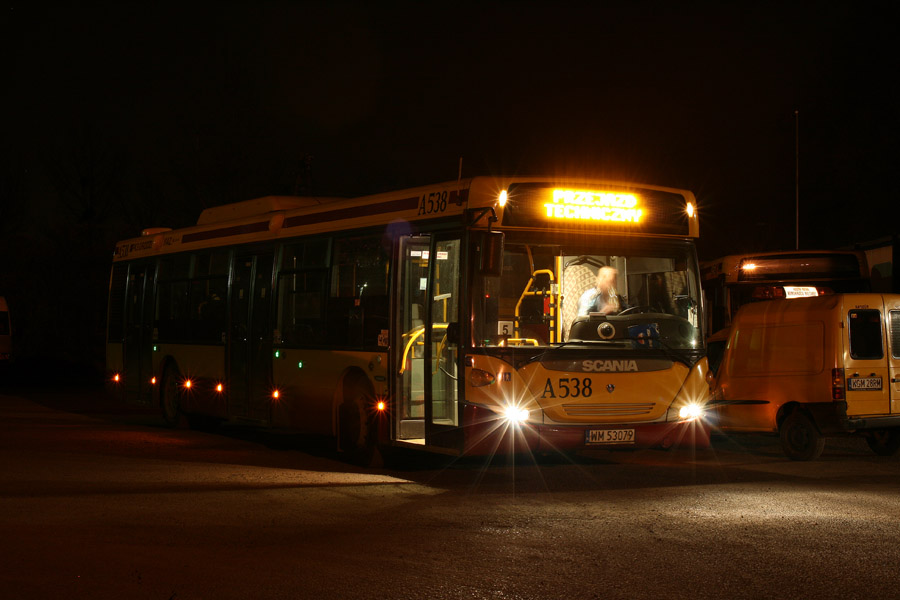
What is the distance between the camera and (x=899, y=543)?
833cm

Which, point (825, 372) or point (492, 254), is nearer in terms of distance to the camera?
point (492, 254)

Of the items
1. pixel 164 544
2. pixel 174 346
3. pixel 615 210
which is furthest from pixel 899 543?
Result: pixel 174 346

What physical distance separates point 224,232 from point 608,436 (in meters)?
7.95

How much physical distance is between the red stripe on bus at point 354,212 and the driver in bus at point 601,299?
2285 mm

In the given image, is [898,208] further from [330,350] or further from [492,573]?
[492,573]

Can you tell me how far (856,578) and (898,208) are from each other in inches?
1701

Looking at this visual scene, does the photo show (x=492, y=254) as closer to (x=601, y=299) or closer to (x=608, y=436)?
(x=601, y=299)

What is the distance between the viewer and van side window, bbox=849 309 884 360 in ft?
46.3

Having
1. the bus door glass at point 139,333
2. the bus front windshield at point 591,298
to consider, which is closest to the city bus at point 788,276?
the bus front windshield at point 591,298

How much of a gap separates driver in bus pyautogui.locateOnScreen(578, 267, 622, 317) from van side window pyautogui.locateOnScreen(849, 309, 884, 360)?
432 centimetres

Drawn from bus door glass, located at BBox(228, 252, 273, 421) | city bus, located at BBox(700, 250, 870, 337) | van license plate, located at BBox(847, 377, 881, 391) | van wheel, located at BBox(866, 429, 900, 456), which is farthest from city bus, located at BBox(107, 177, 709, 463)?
city bus, located at BBox(700, 250, 870, 337)

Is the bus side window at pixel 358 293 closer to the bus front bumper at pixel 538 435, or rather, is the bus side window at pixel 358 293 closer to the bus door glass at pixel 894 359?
the bus front bumper at pixel 538 435

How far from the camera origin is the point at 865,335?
46.6ft

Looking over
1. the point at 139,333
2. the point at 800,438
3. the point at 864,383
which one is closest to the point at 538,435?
the point at 800,438
